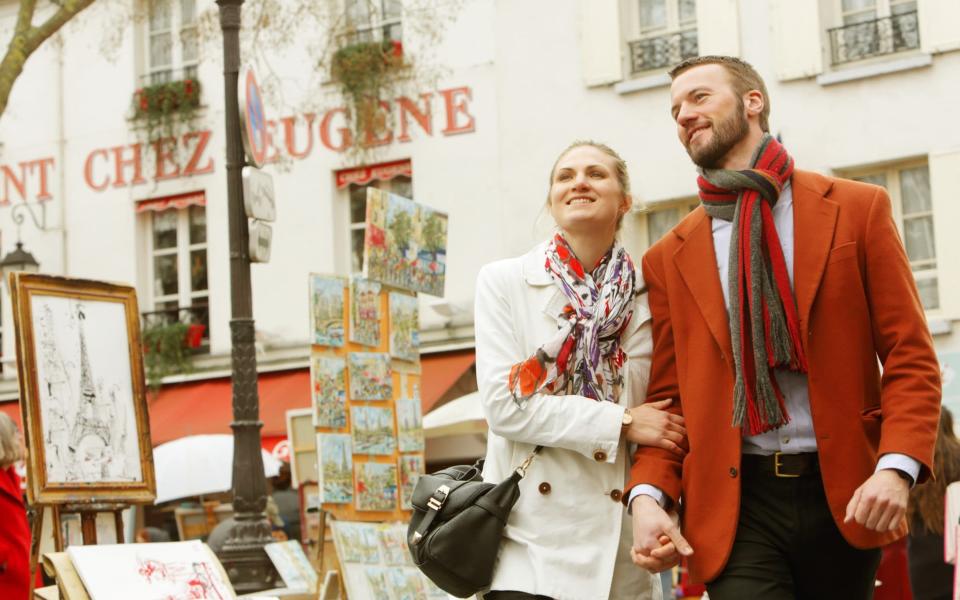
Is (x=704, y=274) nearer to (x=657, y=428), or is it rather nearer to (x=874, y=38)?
(x=657, y=428)

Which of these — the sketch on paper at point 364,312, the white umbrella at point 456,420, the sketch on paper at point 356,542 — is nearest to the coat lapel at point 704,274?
the sketch on paper at point 356,542

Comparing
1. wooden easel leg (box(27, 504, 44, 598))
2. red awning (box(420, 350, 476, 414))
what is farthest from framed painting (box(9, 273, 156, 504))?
red awning (box(420, 350, 476, 414))

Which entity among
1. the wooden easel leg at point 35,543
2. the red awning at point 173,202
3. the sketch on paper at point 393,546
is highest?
the red awning at point 173,202

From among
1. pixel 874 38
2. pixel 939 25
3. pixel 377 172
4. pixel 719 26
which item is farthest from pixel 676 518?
pixel 377 172

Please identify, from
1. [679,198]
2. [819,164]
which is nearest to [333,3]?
[679,198]

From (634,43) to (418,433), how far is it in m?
9.38

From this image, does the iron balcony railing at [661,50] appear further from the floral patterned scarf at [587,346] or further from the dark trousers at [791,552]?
the dark trousers at [791,552]

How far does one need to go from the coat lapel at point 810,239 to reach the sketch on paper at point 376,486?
756 centimetres

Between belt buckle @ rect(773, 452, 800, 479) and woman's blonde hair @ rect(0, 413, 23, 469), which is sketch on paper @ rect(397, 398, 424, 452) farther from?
belt buckle @ rect(773, 452, 800, 479)

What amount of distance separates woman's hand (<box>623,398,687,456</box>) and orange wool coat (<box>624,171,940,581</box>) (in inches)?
1.3

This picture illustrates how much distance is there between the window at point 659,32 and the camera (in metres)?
19.6

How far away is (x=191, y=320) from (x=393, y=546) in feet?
39.7

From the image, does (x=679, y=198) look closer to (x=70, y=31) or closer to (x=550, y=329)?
(x=70, y=31)

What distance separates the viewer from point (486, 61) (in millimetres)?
20781
